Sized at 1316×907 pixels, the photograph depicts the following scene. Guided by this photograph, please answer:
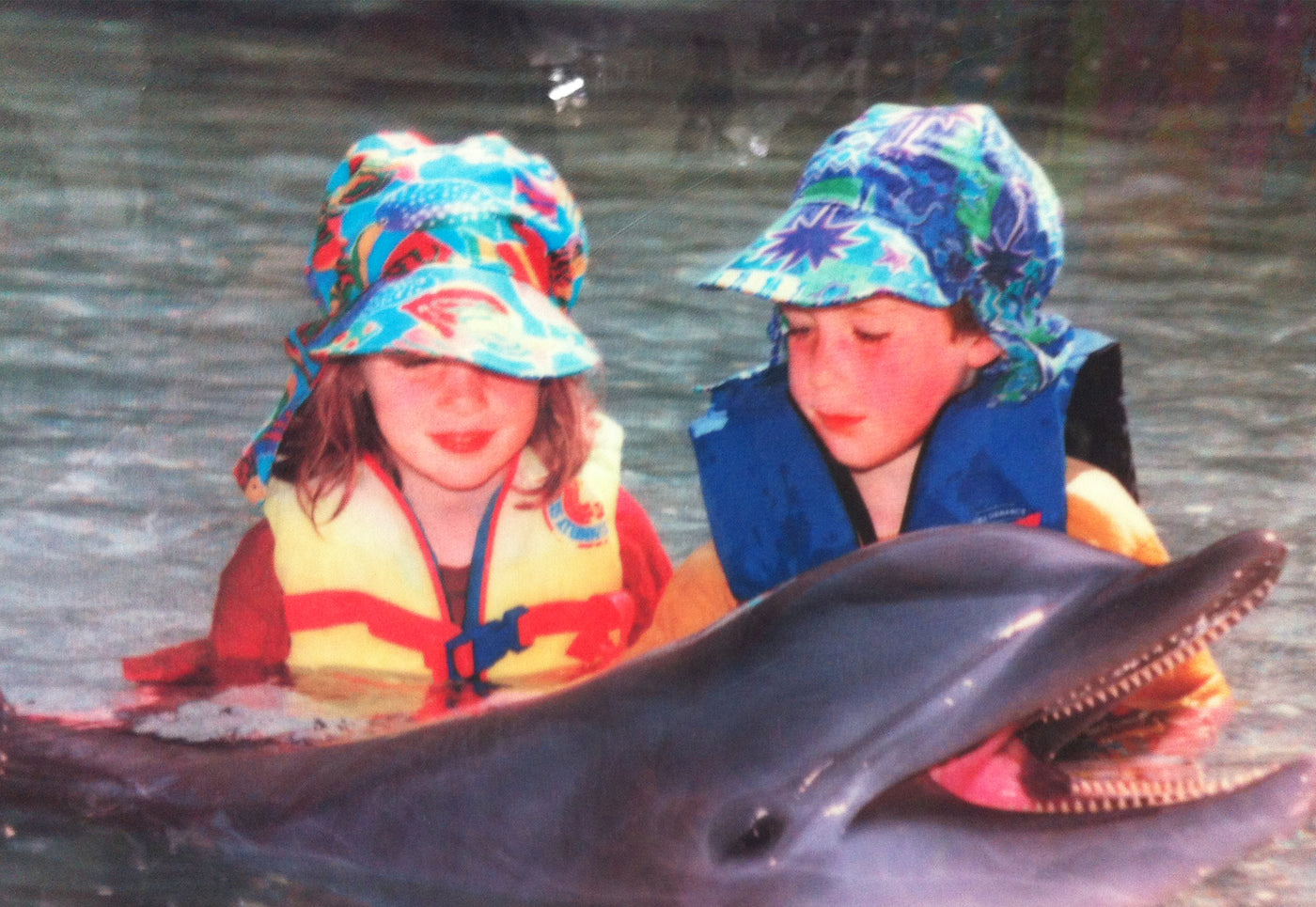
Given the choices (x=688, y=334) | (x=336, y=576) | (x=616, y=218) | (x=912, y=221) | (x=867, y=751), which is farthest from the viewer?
(x=616, y=218)

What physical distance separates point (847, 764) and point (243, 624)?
2.18m

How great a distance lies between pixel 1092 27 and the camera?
11.0m

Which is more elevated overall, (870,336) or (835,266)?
(835,266)

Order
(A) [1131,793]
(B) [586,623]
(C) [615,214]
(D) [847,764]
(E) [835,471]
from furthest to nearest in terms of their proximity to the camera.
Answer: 1. (C) [615,214]
2. (B) [586,623]
3. (E) [835,471]
4. (A) [1131,793]
5. (D) [847,764]

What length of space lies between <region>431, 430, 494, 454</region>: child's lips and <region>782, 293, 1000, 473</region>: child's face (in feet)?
2.37

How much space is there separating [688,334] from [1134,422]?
1.83 meters

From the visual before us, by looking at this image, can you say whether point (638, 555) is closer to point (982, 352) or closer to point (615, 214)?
point (982, 352)

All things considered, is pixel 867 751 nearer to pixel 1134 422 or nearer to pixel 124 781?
pixel 124 781

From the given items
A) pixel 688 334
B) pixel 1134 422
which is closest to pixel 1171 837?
pixel 1134 422

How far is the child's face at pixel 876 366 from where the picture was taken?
4.01m

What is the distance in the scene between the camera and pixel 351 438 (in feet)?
14.6

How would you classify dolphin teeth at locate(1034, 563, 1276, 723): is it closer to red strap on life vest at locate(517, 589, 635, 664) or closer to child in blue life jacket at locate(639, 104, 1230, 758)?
child in blue life jacket at locate(639, 104, 1230, 758)

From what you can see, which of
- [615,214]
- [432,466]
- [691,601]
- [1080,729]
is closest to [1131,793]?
[1080,729]

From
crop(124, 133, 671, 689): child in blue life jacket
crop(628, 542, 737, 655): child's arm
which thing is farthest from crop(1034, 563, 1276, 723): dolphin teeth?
crop(124, 133, 671, 689): child in blue life jacket
